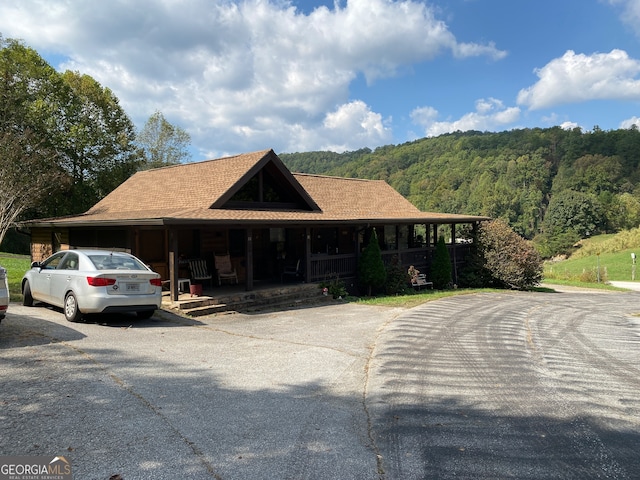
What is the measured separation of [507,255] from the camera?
846 inches

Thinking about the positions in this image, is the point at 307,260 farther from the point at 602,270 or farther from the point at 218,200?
the point at 602,270

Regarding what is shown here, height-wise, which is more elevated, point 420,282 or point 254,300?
point 254,300

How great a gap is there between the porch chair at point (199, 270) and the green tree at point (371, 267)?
18.7 ft

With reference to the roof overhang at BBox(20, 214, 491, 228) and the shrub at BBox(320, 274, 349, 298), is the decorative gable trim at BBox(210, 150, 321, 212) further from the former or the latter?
the shrub at BBox(320, 274, 349, 298)

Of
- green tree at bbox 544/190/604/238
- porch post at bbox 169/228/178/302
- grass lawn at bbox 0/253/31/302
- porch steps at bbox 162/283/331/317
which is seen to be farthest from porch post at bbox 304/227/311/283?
green tree at bbox 544/190/604/238

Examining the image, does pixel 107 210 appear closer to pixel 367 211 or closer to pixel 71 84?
pixel 367 211

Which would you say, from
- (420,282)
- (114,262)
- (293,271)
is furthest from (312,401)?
(420,282)

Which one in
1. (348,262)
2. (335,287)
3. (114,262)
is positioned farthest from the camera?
(348,262)

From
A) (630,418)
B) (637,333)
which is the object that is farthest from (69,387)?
(637,333)

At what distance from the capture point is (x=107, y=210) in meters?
17.8

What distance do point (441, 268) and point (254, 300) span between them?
10.4 metres

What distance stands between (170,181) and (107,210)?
2.69 m

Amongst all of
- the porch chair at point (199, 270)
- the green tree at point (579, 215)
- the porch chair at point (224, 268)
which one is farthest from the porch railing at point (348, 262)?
the green tree at point (579, 215)

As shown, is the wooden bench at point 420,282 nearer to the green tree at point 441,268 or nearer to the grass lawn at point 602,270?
the green tree at point 441,268
